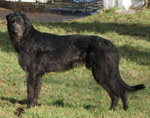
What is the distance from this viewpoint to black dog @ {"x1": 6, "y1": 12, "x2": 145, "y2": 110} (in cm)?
474

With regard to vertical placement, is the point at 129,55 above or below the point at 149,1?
below

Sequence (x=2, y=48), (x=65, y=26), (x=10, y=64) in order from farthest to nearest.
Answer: (x=65, y=26) → (x=2, y=48) → (x=10, y=64)

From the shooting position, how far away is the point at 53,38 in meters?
5.05

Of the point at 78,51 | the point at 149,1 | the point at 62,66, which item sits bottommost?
the point at 62,66

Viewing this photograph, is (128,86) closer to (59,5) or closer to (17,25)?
(17,25)

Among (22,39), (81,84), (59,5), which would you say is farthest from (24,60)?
(59,5)

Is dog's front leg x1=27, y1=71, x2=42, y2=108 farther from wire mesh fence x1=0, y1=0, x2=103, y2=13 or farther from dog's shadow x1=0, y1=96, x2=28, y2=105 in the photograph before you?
wire mesh fence x1=0, y1=0, x2=103, y2=13

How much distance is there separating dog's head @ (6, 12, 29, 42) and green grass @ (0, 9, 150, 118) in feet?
4.59

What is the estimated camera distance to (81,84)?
6691mm

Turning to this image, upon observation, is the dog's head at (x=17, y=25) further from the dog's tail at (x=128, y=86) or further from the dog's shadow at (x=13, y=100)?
the dog's tail at (x=128, y=86)

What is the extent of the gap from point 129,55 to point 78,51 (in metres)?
4.66

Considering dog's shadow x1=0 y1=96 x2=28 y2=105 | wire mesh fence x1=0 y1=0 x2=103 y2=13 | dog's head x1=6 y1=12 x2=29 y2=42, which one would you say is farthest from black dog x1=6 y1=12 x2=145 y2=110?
wire mesh fence x1=0 y1=0 x2=103 y2=13

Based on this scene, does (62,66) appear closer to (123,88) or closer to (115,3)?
(123,88)

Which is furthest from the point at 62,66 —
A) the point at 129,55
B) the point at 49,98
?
the point at 129,55
